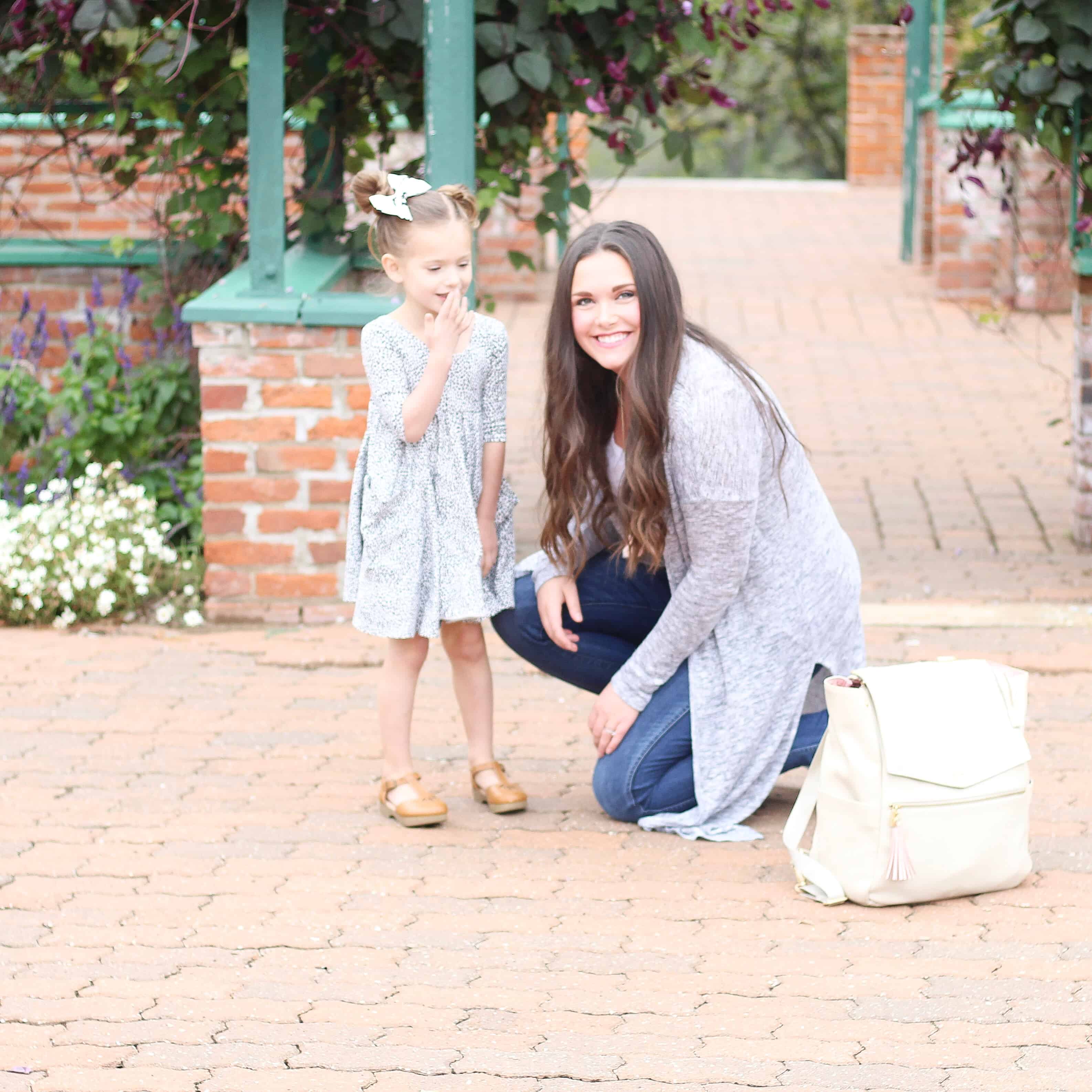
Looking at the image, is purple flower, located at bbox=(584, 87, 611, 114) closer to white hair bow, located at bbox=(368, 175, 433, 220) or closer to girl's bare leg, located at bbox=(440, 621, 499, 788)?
white hair bow, located at bbox=(368, 175, 433, 220)

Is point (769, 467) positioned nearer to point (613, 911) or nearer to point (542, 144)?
point (613, 911)

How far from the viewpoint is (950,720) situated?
10.0 ft

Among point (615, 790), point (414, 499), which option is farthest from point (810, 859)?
point (414, 499)

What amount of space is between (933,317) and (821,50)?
35.3 ft

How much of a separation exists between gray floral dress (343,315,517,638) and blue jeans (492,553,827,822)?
0.80ft

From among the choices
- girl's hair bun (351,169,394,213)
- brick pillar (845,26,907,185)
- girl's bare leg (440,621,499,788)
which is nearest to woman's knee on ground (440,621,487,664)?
girl's bare leg (440,621,499,788)

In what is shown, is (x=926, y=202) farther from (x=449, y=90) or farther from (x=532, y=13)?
(x=449, y=90)

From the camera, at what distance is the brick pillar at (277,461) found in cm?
487

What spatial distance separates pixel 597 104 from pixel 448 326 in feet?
6.45

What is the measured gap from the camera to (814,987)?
281cm

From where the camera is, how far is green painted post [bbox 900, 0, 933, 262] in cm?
1191

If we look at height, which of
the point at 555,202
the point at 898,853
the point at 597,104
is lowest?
the point at 898,853

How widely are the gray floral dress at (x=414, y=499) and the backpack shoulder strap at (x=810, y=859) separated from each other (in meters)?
0.76

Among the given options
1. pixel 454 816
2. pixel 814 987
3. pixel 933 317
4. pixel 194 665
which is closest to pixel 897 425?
pixel 933 317
